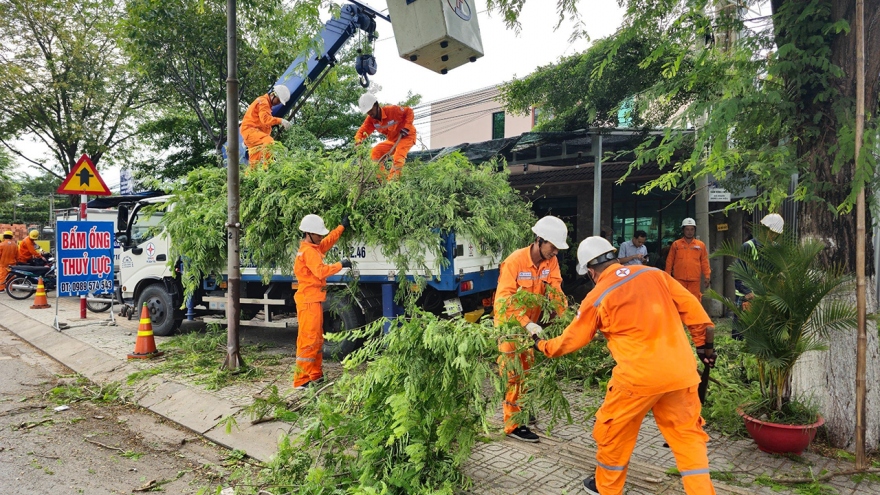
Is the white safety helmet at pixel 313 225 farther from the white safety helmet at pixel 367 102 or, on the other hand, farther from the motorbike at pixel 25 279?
the motorbike at pixel 25 279

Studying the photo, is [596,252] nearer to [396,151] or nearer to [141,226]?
[396,151]

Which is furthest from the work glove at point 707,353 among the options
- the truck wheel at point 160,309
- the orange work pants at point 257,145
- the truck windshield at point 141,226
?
the truck windshield at point 141,226

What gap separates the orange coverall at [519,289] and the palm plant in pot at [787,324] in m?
1.44

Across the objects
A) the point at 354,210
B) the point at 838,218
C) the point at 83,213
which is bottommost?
the point at 838,218

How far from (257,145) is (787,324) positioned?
622 cm

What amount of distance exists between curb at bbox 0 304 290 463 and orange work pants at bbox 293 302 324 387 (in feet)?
2.12

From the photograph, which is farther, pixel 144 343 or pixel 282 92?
pixel 282 92

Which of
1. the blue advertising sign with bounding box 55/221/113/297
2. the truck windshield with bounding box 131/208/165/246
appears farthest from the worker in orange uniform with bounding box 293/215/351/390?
the blue advertising sign with bounding box 55/221/113/297

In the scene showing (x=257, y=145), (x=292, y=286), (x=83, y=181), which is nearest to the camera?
(x=292, y=286)

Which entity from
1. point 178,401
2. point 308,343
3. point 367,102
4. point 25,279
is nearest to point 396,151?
point 367,102

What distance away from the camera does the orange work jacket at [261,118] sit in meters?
7.04

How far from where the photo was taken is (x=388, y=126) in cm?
671

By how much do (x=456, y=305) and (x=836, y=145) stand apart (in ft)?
11.1

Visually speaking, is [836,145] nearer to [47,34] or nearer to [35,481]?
[35,481]
